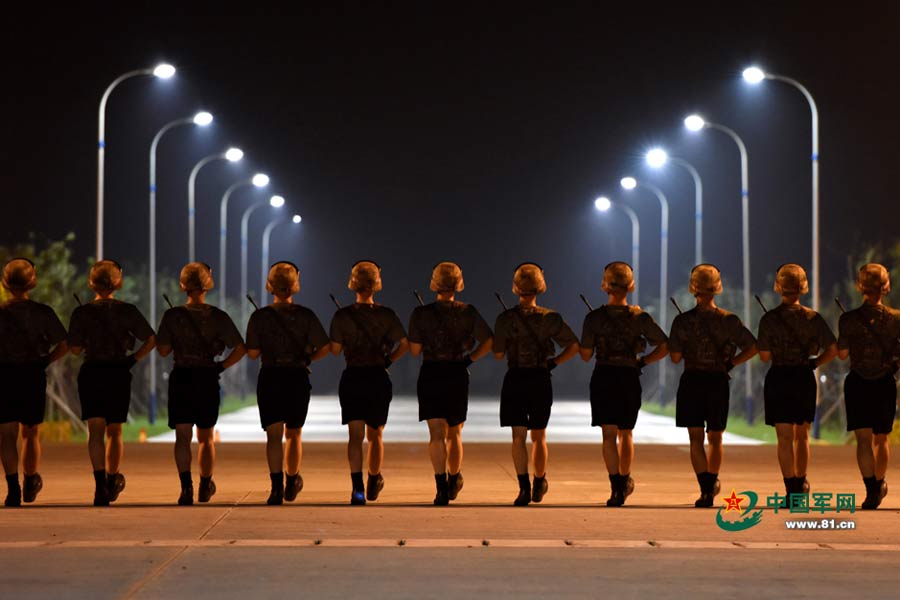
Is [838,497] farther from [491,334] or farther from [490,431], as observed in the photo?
[490,431]

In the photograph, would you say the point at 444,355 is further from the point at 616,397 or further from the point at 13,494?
the point at 13,494

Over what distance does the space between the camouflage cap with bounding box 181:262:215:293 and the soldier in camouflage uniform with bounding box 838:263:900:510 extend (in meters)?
5.18

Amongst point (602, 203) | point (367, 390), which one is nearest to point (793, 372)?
point (367, 390)

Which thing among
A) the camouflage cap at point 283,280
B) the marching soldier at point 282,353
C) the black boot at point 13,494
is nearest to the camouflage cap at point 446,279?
the marching soldier at point 282,353

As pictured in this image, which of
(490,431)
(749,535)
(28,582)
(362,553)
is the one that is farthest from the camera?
(490,431)

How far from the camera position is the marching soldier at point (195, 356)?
51.8ft

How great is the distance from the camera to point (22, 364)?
15.9 meters

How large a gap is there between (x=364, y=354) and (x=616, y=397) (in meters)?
2.09

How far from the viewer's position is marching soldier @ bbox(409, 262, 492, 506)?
628 inches

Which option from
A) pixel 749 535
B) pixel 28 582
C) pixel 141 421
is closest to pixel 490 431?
pixel 141 421

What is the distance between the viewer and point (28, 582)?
10.6 m

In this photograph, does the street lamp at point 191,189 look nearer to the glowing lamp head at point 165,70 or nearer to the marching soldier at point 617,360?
the glowing lamp head at point 165,70

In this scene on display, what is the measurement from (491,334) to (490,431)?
2428 centimetres

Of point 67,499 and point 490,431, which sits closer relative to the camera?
point 67,499
